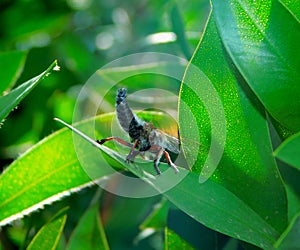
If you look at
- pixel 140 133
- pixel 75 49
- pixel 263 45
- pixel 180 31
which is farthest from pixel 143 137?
pixel 75 49

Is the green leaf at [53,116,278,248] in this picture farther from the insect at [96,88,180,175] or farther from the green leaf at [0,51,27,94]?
the green leaf at [0,51,27,94]

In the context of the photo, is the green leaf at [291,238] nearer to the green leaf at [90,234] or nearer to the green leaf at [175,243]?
the green leaf at [175,243]

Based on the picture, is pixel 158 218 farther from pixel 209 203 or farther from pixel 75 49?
pixel 75 49

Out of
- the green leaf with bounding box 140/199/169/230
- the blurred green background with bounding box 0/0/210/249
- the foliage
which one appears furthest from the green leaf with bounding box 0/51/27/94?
the green leaf with bounding box 140/199/169/230

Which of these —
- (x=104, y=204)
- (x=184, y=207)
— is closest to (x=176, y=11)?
(x=104, y=204)

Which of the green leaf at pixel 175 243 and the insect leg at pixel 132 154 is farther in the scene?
the green leaf at pixel 175 243

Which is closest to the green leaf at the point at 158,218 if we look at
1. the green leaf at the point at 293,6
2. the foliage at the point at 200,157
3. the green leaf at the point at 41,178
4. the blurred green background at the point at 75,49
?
the foliage at the point at 200,157

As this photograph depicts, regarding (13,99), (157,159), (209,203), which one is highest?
(13,99)
